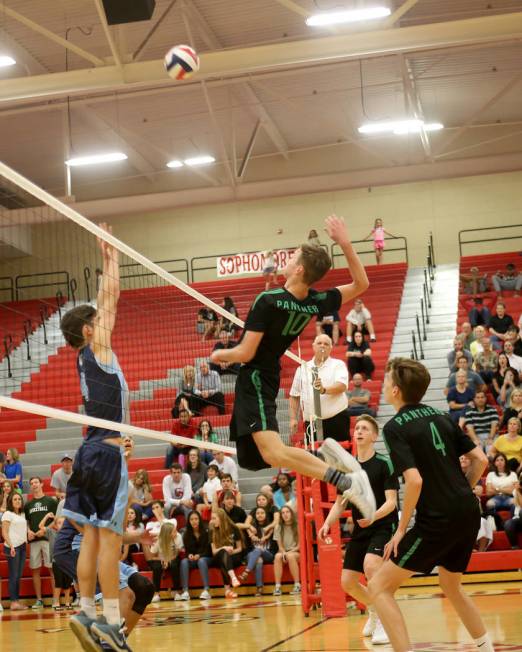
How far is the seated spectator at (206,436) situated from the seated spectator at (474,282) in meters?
10.1

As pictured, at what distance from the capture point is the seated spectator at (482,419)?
16344mm

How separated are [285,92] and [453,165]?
521 centimetres

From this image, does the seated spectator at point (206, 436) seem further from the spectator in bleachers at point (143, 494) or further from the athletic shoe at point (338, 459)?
the athletic shoe at point (338, 459)

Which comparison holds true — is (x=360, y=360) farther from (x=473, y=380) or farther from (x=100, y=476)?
(x=100, y=476)

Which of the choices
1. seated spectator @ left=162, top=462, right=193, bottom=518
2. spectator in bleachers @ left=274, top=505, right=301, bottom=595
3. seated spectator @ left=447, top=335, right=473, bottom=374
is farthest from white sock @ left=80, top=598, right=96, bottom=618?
seated spectator @ left=447, top=335, right=473, bottom=374

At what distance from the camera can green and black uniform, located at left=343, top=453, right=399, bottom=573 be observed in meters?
8.57

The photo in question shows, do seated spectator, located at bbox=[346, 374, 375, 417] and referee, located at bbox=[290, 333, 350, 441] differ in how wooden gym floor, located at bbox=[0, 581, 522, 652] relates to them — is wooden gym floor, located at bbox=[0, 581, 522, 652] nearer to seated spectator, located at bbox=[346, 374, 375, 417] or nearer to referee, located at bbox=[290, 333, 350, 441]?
referee, located at bbox=[290, 333, 350, 441]

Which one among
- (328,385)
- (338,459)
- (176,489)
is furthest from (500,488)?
(338,459)

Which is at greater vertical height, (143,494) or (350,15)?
(350,15)

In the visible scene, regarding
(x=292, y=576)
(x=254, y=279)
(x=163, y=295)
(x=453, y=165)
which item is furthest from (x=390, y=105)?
(x=292, y=576)

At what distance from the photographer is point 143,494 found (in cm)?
1666

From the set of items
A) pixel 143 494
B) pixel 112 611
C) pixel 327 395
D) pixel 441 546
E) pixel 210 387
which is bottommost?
pixel 112 611

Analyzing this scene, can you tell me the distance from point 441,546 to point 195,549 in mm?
9856

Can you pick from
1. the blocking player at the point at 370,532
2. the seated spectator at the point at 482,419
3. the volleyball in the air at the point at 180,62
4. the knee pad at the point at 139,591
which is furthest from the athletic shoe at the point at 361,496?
the volleyball in the air at the point at 180,62
